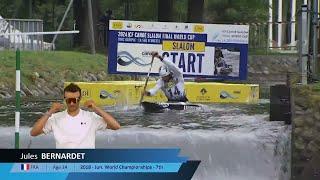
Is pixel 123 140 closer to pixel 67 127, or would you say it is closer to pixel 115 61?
pixel 67 127

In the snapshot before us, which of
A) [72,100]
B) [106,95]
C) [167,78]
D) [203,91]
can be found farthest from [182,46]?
[72,100]

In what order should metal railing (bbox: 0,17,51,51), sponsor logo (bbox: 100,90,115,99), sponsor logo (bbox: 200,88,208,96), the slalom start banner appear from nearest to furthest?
the slalom start banner, sponsor logo (bbox: 100,90,115,99), sponsor logo (bbox: 200,88,208,96), metal railing (bbox: 0,17,51,51)

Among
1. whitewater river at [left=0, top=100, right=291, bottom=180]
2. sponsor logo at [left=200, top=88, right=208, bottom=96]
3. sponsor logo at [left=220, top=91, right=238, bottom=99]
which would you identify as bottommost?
whitewater river at [left=0, top=100, right=291, bottom=180]

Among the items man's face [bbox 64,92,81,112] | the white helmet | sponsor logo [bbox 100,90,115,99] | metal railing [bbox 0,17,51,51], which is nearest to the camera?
man's face [bbox 64,92,81,112]

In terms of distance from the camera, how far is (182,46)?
17219 mm

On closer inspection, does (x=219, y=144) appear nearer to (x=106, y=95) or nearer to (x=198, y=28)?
(x=198, y=28)

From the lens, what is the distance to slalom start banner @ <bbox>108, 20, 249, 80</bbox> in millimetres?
17219

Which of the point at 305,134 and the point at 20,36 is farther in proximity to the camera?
the point at 20,36

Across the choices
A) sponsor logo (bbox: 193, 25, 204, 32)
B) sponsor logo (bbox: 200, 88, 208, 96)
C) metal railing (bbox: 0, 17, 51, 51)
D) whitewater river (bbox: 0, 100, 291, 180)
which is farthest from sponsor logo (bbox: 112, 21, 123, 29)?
metal railing (bbox: 0, 17, 51, 51)

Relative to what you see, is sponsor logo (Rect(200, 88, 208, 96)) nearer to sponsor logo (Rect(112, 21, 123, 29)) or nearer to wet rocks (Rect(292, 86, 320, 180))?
sponsor logo (Rect(112, 21, 123, 29))

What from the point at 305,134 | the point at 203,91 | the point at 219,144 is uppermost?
the point at 203,91

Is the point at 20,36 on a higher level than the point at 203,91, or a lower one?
higher

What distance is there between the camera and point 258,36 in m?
42.1

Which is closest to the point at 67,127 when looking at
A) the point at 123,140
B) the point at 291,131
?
the point at 123,140
